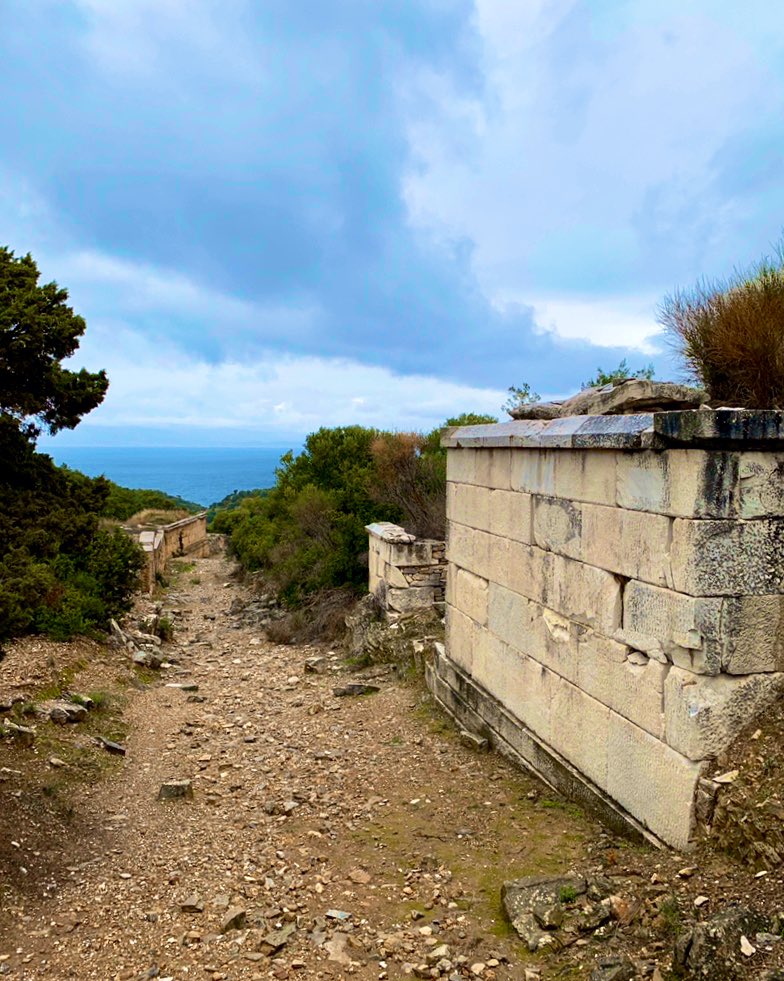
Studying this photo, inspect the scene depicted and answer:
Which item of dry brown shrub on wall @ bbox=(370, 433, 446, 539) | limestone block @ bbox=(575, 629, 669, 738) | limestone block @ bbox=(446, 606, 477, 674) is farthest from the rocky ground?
dry brown shrub on wall @ bbox=(370, 433, 446, 539)

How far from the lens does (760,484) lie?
4.04 metres

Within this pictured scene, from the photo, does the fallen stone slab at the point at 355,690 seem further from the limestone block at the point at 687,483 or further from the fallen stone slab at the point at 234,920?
the limestone block at the point at 687,483

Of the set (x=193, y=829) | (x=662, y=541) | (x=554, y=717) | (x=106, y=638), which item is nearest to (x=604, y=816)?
(x=554, y=717)

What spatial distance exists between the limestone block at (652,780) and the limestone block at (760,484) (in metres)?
1.45

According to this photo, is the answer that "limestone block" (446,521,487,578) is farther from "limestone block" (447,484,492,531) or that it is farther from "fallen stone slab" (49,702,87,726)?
"fallen stone slab" (49,702,87,726)

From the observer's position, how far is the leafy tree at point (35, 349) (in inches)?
246

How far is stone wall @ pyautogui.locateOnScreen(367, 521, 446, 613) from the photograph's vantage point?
11312 millimetres

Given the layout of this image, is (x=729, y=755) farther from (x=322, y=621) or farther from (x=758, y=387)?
(x=322, y=621)

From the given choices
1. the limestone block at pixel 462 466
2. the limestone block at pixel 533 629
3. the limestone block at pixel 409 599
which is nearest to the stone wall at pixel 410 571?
the limestone block at pixel 409 599

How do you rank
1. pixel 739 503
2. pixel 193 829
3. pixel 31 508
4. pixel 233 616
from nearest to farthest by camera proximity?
pixel 739 503, pixel 193 829, pixel 31 508, pixel 233 616

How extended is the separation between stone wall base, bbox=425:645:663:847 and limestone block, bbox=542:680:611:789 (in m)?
0.08

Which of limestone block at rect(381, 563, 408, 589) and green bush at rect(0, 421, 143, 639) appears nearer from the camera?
green bush at rect(0, 421, 143, 639)

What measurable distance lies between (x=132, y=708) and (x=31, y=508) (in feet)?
9.77

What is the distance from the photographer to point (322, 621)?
13000 millimetres
